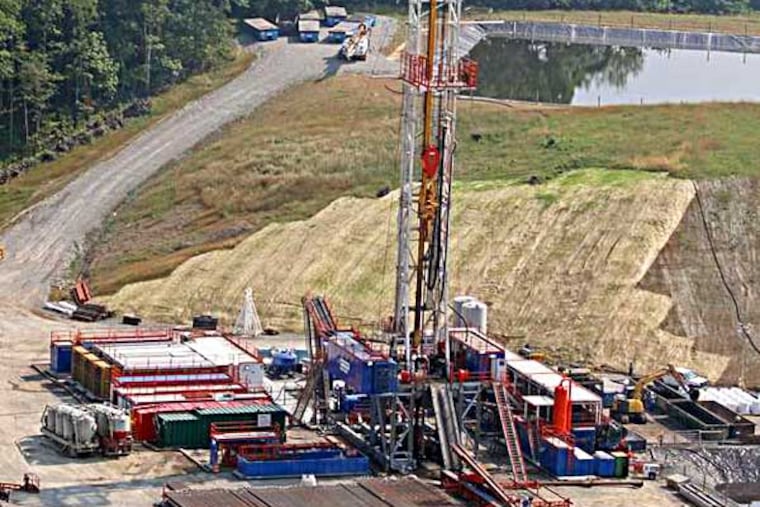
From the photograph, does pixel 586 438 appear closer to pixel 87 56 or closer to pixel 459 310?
pixel 459 310

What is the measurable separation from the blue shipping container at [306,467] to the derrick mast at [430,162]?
12.2 ft

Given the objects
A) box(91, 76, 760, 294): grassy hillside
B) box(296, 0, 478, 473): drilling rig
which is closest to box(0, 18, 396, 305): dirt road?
box(91, 76, 760, 294): grassy hillside

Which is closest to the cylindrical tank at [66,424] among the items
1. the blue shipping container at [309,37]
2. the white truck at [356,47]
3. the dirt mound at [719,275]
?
the dirt mound at [719,275]

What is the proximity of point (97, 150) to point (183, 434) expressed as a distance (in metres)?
47.3

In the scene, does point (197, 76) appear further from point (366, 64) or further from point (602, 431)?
point (602, 431)

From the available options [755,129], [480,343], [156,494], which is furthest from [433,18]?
[755,129]

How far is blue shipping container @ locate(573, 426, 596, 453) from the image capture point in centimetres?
6675

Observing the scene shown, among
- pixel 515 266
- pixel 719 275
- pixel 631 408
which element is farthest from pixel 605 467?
pixel 515 266

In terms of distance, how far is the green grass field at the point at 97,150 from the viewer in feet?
343

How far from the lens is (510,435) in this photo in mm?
64875

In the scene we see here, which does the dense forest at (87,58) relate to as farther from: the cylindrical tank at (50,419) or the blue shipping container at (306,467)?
the blue shipping container at (306,467)

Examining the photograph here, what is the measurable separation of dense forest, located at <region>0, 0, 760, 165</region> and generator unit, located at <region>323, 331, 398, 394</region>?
150ft

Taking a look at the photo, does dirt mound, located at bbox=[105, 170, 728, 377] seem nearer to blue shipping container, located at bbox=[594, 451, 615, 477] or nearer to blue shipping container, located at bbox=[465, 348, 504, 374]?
blue shipping container, located at bbox=[465, 348, 504, 374]

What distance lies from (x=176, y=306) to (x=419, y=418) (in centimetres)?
2229
